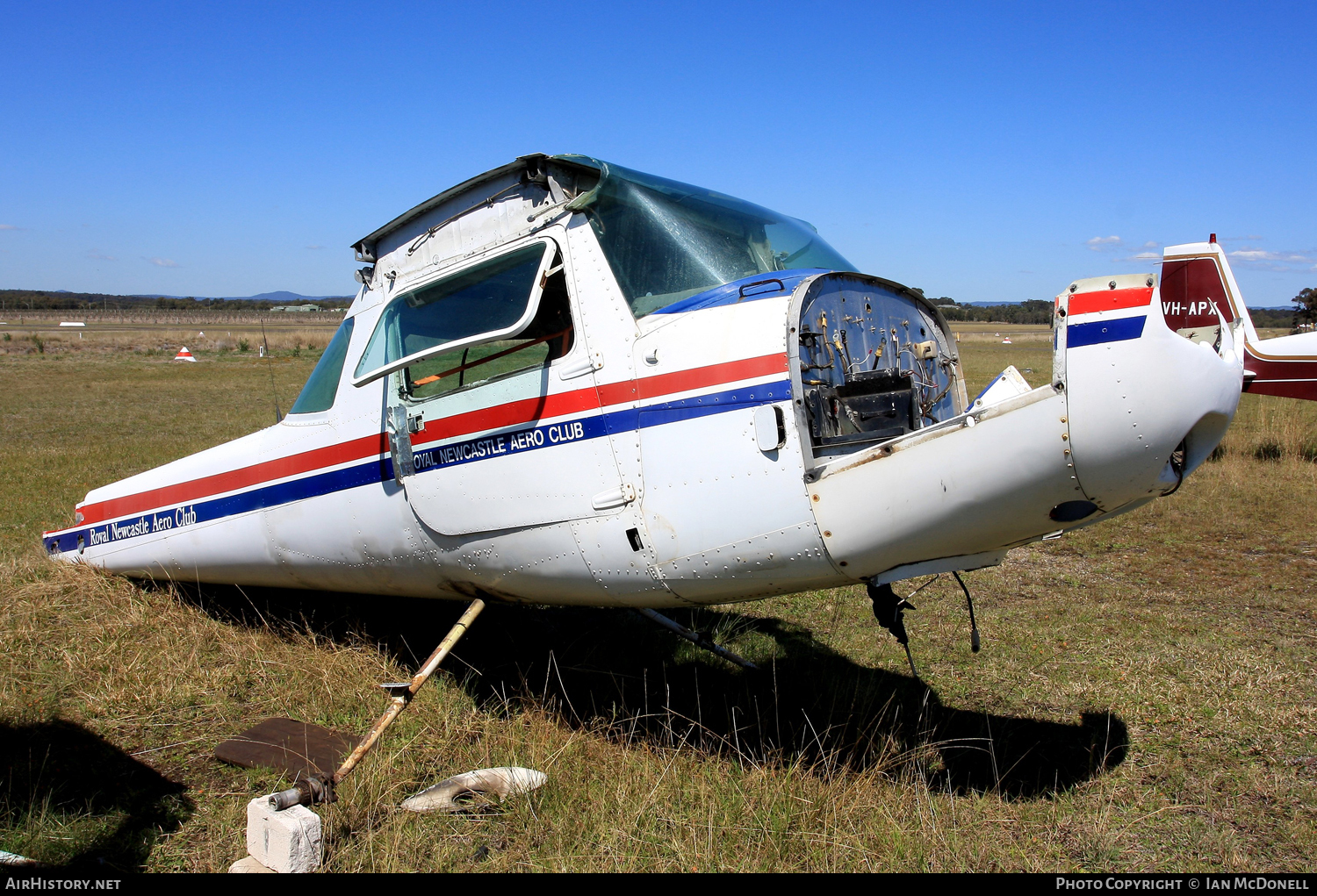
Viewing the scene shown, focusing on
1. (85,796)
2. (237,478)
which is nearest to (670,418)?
(237,478)

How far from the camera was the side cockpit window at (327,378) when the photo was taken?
5.31 meters

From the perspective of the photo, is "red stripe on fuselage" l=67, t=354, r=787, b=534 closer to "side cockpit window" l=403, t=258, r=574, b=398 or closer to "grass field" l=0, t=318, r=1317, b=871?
"side cockpit window" l=403, t=258, r=574, b=398

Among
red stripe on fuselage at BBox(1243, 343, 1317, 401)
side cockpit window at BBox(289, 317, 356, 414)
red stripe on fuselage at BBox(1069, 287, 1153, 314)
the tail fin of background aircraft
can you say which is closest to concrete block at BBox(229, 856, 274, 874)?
side cockpit window at BBox(289, 317, 356, 414)

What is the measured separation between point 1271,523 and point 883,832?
8424 mm

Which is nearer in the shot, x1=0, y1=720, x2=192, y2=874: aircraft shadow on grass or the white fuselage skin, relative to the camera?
the white fuselage skin

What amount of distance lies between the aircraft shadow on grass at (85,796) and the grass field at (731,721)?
0.02 meters

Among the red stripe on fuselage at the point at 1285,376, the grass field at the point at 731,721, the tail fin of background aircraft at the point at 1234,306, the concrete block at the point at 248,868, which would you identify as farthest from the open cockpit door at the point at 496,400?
the red stripe on fuselage at the point at 1285,376

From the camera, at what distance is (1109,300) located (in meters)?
3.03

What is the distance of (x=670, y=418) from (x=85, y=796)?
3607 millimetres

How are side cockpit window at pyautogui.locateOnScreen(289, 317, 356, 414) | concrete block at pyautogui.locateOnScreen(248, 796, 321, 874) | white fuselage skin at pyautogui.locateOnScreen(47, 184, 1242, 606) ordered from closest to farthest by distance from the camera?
white fuselage skin at pyautogui.locateOnScreen(47, 184, 1242, 606), concrete block at pyautogui.locateOnScreen(248, 796, 321, 874), side cockpit window at pyautogui.locateOnScreen(289, 317, 356, 414)

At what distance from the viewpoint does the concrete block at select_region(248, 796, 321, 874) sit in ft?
12.1

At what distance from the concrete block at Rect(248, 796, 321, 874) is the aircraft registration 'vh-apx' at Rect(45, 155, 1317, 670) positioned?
143 cm

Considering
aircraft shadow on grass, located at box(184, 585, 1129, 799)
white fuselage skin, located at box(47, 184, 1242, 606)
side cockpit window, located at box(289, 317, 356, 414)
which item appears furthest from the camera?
side cockpit window, located at box(289, 317, 356, 414)

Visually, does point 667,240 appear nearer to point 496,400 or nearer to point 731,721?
point 496,400
